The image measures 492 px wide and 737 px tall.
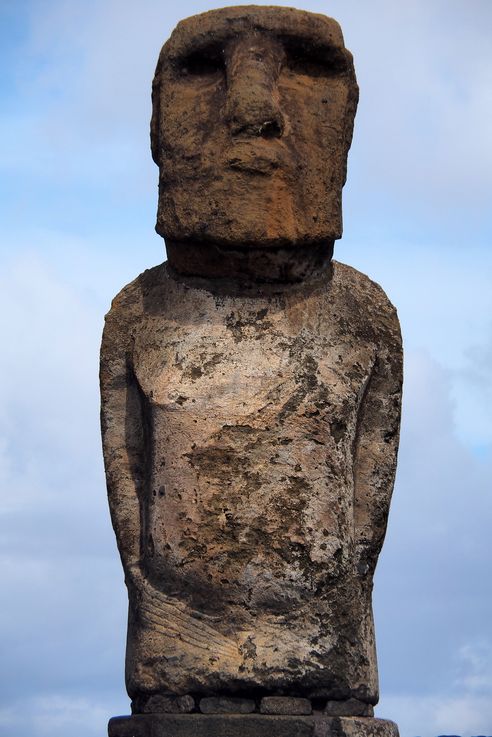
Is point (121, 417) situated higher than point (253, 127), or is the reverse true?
point (253, 127)

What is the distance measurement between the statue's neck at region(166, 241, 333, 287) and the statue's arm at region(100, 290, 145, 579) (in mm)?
477

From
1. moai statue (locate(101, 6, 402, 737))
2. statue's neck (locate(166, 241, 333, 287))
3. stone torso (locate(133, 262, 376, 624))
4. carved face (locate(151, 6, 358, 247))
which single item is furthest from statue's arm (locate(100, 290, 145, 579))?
carved face (locate(151, 6, 358, 247))

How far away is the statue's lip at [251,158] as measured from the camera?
8289 mm

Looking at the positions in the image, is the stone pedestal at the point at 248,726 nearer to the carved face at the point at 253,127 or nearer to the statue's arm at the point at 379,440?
the statue's arm at the point at 379,440

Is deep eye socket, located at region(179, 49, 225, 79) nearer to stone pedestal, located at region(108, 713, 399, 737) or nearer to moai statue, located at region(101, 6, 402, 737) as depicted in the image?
moai statue, located at region(101, 6, 402, 737)

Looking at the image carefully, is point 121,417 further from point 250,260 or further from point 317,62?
point 317,62

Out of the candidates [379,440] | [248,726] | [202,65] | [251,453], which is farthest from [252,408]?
[202,65]

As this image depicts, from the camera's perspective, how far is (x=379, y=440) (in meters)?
8.74

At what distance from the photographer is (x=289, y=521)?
8.12 m

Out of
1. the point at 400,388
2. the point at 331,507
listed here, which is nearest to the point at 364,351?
the point at 400,388

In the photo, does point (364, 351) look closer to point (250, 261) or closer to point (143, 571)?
point (250, 261)

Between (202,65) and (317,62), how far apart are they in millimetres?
581

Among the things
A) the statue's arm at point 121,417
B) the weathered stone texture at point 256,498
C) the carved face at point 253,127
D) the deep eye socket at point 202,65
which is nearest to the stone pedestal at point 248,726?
the weathered stone texture at point 256,498

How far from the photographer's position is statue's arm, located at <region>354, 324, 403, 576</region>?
8672 millimetres
